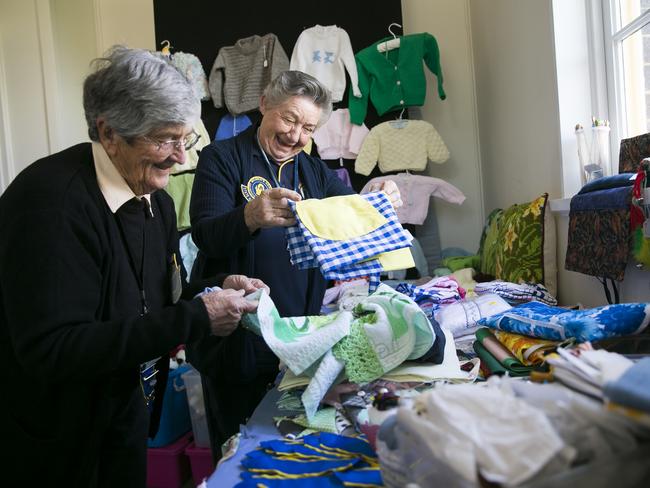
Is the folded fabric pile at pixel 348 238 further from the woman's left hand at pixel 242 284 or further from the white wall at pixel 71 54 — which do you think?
the white wall at pixel 71 54

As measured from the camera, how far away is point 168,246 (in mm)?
1471

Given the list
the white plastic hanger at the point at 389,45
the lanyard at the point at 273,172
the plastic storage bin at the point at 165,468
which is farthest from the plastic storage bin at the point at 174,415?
the white plastic hanger at the point at 389,45

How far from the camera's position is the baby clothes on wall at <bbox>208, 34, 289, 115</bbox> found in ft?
12.6

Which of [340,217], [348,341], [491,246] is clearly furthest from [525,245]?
[348,341]

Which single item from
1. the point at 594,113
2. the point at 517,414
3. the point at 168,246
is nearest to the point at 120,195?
the point at 168,246

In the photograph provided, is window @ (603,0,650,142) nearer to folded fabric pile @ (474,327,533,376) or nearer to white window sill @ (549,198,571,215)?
white window sill @ (549,198,571,215)

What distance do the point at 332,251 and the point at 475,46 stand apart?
3.06 m

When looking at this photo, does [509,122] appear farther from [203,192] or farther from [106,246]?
[106,246]

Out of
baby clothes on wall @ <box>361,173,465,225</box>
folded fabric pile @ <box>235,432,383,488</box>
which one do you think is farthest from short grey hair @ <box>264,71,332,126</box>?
baby clothes on wall @ <box>361,173,465,225</box>

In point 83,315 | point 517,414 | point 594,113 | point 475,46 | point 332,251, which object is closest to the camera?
point 517,414

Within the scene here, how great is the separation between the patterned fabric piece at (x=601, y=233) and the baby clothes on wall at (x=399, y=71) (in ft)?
6.26

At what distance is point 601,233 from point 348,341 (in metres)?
1.04

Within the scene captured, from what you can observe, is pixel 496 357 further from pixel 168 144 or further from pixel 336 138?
pixel 336 138

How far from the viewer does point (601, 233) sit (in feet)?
5.75
